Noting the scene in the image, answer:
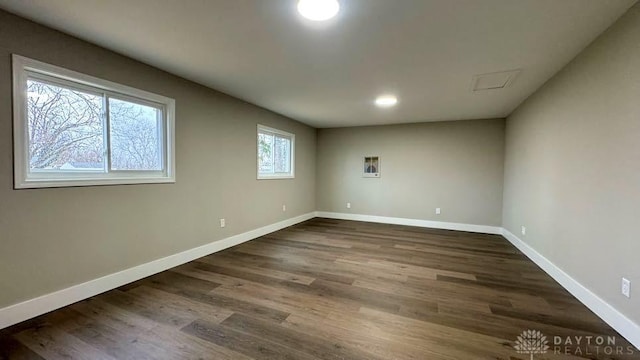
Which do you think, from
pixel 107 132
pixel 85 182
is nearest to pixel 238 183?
pixel 107 132

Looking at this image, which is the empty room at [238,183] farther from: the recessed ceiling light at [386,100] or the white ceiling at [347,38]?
the recessed ceiling light at [386,100]

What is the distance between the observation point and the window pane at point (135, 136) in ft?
8.79

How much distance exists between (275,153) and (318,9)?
12.1 feet

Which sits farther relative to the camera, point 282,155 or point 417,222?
point 417,222

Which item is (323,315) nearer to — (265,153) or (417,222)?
(265,153)

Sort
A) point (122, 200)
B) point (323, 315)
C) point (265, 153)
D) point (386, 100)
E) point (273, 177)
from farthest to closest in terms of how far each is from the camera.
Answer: point (273, 177)
point (265, 153)
point (386, 100)
point (122, 200)
point (323, 315)

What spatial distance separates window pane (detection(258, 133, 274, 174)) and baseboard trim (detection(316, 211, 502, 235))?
7.42ft

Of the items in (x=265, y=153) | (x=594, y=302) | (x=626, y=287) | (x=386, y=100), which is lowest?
(x=594, y=302)

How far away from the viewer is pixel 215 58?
2697mm

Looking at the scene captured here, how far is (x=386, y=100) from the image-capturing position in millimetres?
4133

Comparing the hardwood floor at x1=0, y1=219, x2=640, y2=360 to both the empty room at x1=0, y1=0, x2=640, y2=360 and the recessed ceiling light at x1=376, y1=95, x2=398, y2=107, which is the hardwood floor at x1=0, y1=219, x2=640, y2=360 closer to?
the empty room at x1=0, y1=0, x2=640, y2=360

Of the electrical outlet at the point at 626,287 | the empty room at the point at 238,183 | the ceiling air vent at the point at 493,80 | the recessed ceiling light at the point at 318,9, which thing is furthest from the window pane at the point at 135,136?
the electrical outlet at the point at 626,287

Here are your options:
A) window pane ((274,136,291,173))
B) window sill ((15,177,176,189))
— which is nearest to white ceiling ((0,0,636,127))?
window sill ((15,177,176,189))

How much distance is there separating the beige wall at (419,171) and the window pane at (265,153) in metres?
1.87
